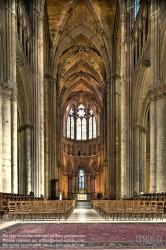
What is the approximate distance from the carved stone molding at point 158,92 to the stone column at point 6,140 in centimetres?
883

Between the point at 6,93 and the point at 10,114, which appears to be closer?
the point at 6,93

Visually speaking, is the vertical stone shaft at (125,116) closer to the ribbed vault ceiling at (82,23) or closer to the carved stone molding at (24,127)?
the carved stone molding at (24,127)

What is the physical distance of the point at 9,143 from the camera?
20.3 meters

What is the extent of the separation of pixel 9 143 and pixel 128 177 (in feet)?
41.3

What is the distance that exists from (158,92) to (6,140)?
962 cm

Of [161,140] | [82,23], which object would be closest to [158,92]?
[161,140]

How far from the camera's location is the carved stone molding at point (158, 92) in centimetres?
2059

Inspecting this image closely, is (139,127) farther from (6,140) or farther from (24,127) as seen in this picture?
(6,140)

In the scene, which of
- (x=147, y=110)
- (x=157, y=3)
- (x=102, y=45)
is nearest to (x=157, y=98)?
(x=157, y=3)

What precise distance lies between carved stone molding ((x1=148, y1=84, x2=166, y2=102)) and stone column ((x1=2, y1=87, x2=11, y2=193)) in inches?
348

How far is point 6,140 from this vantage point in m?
20.1

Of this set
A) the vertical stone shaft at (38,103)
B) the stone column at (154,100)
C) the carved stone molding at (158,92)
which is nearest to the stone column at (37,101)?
the vertical stone shaft at (38,103)

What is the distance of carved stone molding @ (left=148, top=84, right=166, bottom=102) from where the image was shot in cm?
2059

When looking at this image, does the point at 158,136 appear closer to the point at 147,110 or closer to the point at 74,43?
Result: the point at 147,110
